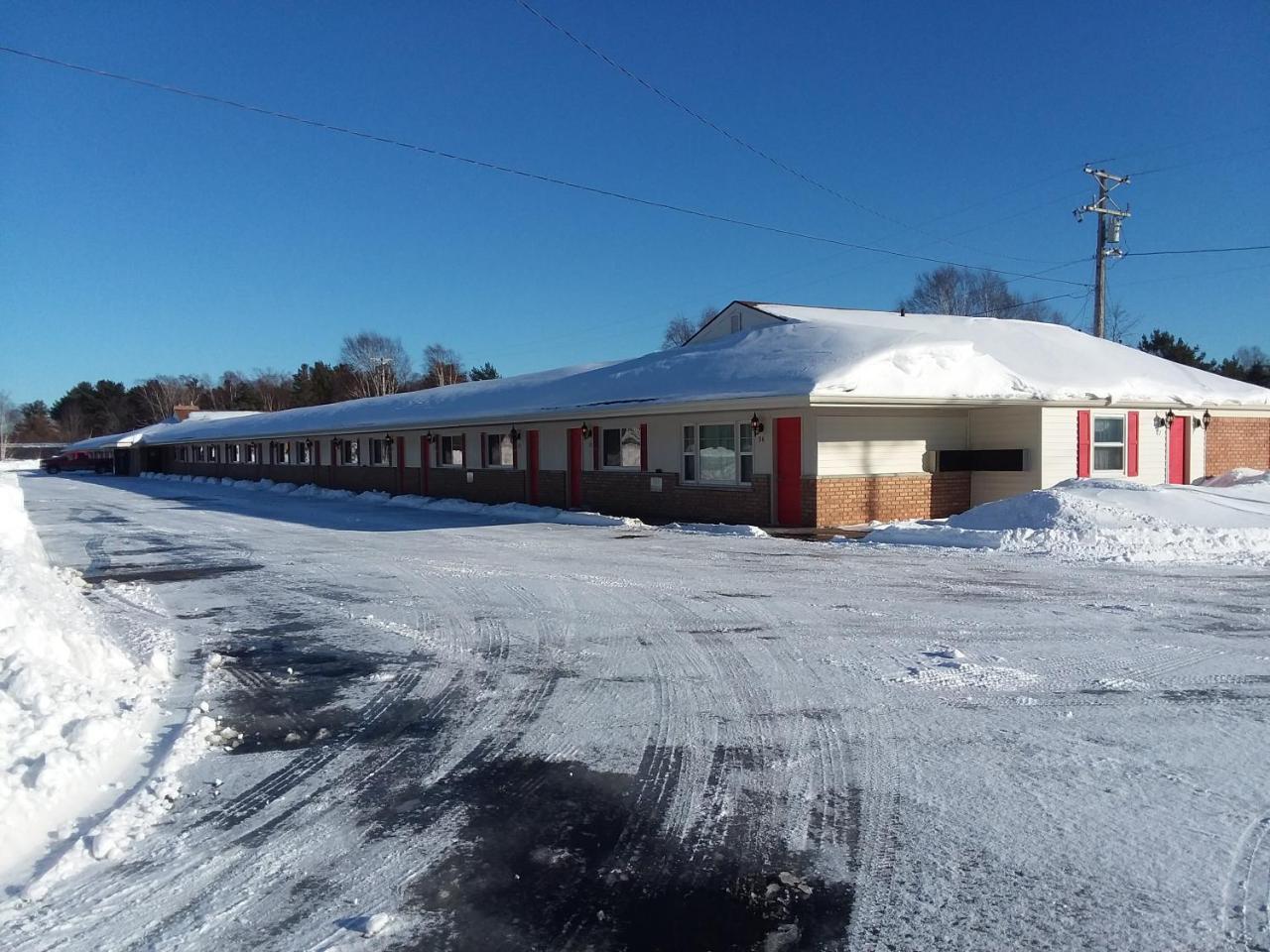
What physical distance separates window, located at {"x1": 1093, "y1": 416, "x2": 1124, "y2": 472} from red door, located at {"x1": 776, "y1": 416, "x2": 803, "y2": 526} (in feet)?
23.3

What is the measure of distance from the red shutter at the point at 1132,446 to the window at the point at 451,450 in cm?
1849

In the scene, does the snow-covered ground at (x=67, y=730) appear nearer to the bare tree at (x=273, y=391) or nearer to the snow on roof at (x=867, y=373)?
the snow on roof at (x=867, y=373)

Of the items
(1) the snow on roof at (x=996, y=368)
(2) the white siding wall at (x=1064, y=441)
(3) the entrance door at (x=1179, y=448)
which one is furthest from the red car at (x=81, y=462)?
(3) the entrance door at (x=1179, y=448)

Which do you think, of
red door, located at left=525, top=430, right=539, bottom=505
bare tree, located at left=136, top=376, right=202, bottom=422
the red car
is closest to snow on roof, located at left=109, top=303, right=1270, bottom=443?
red door, located at left=525, top=430, right=539, bottom=505

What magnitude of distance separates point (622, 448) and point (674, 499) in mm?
2415

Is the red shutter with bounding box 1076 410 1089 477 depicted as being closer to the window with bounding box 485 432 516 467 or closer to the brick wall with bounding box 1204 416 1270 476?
the brick wall with bounding box 1204 416 1270 476

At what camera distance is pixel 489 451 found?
1072 inches

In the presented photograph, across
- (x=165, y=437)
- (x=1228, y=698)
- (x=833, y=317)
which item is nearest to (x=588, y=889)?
(x=1228, y=698)

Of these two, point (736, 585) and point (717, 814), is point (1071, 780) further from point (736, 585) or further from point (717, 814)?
point (736, 585)

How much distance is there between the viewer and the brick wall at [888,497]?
18031 mm

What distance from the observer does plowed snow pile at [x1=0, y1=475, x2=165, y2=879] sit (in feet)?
14.2

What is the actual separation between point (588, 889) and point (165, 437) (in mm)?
61701

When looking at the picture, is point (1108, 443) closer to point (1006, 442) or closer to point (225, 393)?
point (1006, 442)

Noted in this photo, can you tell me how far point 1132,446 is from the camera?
67.9 feet
